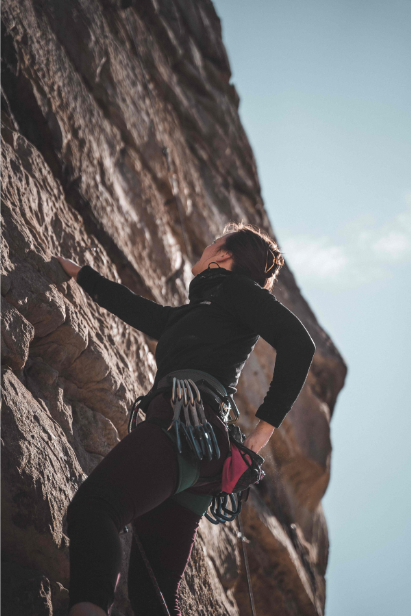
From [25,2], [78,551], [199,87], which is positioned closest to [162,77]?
[199,87]

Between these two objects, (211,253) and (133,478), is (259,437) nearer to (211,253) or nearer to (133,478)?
(133,478)

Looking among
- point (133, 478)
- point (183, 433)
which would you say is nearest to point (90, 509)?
point (133, 478)

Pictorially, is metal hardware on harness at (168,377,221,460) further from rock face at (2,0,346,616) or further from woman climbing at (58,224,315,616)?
rock face at (2,0,346,616)

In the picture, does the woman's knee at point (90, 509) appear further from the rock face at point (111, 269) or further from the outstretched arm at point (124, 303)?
the outstretched arm at point (124, 303)

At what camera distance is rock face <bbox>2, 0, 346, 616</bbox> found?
1708 mm

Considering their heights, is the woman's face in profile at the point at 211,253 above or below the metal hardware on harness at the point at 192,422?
above

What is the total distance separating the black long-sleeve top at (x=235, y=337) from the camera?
5.04 ft

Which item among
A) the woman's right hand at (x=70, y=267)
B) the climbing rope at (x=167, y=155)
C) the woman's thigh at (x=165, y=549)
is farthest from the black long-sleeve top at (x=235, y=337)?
the climbing rope at (x=167, y=155)

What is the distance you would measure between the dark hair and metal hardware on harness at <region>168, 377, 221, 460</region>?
64cm

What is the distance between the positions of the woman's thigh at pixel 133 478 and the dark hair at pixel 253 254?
84 cm

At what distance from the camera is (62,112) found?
3.24 m

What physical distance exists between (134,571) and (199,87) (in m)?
6.58

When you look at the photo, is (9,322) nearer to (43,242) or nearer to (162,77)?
(43,242)

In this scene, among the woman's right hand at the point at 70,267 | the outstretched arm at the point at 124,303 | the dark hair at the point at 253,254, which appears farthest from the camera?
the woman's right hand at the point at 70,267
